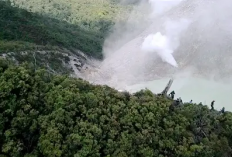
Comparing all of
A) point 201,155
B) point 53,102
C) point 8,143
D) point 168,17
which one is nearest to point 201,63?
point 168,17

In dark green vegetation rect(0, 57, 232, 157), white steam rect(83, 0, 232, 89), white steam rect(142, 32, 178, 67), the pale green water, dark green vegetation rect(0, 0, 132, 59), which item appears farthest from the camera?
dark green vegetation rect(0, 0, 132, 59)

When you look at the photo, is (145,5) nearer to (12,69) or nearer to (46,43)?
(46,43)

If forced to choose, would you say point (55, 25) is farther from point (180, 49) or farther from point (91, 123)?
point (91, 123)

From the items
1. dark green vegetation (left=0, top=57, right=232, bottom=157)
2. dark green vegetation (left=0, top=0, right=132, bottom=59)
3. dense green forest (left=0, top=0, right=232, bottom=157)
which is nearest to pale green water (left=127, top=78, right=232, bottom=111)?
dense green forest (left=0, top=0, right=232, bottom=157)

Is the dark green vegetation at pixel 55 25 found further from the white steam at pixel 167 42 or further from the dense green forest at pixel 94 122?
the dense green forest at pixel 94 122

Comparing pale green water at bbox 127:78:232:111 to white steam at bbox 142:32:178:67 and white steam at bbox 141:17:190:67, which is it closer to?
white steam at bbox 142:32:178:67

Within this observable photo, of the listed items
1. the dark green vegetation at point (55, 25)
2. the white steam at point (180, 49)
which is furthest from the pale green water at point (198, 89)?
the dark green vegetation at point (55, 25)
